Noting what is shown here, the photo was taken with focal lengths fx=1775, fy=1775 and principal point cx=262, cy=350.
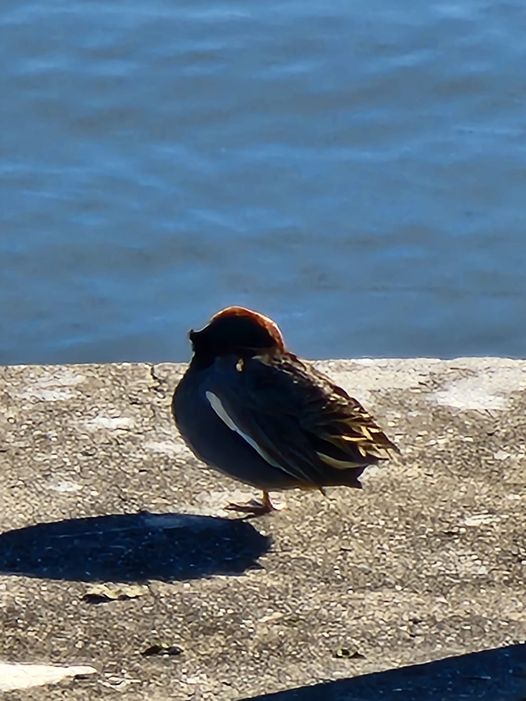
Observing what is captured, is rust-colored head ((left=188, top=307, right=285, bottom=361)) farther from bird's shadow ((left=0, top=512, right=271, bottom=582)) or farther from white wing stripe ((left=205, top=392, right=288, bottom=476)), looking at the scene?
bird's shadow ((left=0, top=512, right=271, bottom=582))

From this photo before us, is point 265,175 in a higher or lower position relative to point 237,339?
lower

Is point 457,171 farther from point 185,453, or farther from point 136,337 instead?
point 185,453

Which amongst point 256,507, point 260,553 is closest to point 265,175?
point 256,507

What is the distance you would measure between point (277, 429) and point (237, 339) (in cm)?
38

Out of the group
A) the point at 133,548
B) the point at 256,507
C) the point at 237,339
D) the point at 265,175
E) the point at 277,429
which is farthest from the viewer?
the point at 265,175

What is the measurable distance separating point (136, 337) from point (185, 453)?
3.57m

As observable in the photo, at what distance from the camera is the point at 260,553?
15.3ft

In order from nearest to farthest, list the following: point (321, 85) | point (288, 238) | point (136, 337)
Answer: point (136, 337) < point (288, 238) < point (321, 85)

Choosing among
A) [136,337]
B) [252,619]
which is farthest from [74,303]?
[252,619]

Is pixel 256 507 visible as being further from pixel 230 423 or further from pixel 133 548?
pixel 133 548

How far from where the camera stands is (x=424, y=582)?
14.6ft

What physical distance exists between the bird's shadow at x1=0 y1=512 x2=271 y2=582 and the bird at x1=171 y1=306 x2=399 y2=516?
17 centimetres

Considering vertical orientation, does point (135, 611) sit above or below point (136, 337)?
above

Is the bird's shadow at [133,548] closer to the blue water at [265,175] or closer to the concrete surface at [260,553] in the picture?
the concrete surface at [260,553]
